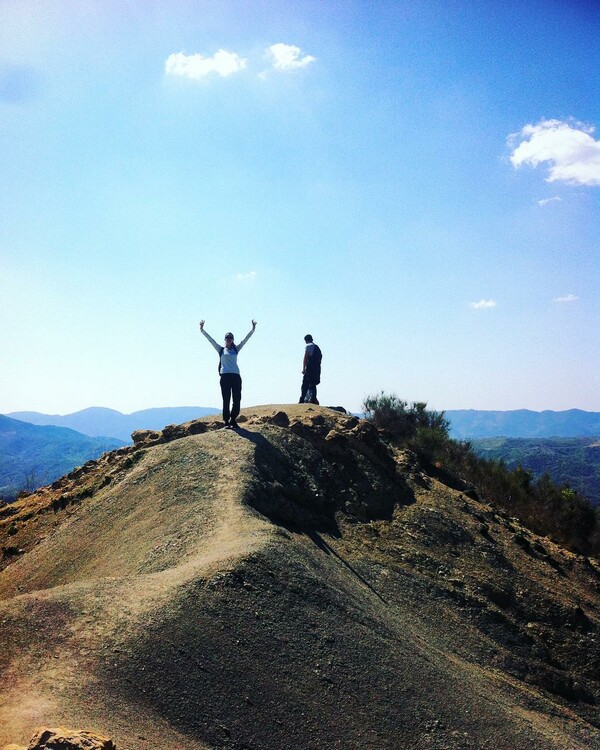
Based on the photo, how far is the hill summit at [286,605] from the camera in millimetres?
5043

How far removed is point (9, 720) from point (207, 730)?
1.41m

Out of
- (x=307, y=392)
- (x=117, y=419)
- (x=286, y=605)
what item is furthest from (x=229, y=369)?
(x=117, y=419)

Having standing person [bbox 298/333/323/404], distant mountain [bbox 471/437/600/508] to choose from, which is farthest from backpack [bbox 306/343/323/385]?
distant mountain [bbox 471/437/600/508]

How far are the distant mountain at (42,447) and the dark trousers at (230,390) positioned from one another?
69.6 meters

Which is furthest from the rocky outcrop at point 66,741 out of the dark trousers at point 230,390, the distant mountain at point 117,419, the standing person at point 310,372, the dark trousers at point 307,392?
the distant mountain at point 117,419

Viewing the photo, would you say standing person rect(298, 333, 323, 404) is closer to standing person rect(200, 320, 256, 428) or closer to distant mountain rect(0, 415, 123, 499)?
standing person rect(200, 320, 256, 428)

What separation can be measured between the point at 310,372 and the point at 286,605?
8718 mm

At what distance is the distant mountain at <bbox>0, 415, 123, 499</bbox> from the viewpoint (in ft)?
277

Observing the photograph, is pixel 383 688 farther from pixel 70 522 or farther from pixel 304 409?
pixel 304 409

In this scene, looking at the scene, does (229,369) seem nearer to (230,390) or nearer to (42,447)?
(230,390)

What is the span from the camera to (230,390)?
11.2 meters

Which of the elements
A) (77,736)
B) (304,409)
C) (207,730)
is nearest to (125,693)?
(207,730)

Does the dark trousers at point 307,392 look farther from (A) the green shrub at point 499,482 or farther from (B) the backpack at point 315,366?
(A) the green shrub at point 499,482

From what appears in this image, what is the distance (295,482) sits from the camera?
32.9ft
